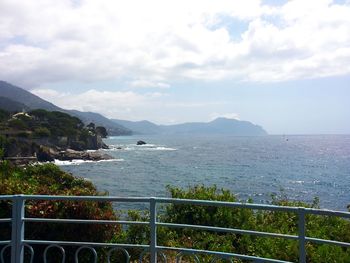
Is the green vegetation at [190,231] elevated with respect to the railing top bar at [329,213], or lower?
lower

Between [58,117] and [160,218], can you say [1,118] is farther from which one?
[160,218]

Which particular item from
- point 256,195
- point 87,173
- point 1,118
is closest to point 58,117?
point 1,118

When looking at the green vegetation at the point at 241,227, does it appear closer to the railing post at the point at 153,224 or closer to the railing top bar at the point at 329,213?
the railing post at the point at 153,224

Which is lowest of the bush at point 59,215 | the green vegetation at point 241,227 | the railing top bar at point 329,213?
the green vegetation at point 241,227

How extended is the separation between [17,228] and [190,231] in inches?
168

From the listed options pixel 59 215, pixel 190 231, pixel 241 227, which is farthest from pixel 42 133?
pixel 59 215

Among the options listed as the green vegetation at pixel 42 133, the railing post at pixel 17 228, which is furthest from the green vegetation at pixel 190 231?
the green vegetation at pixel 42 133

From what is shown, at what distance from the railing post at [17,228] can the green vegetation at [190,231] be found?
64.3 inches

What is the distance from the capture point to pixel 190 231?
28.6ft

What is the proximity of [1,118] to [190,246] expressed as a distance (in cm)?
11175

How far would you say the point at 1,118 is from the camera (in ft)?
365

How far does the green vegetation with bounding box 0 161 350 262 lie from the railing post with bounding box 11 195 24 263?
1.63 meters

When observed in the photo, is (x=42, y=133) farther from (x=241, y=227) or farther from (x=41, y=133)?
(x=241, y=227)

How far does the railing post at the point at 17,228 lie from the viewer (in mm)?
5004
